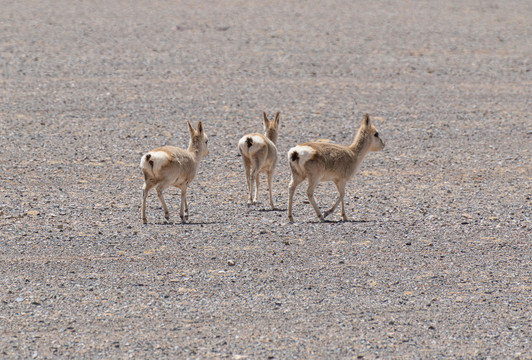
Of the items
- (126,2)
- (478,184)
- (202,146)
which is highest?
(126,2)

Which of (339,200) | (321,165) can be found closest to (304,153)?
(321,165)

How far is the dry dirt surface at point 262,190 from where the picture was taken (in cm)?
820

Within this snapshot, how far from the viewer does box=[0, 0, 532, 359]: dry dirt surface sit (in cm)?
820

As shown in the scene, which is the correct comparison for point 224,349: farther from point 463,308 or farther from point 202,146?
point 202,146

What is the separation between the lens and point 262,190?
14828mm

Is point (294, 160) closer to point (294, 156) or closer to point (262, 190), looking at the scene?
point (294, 156)

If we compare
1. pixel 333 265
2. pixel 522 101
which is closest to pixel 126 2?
pixel 522 101

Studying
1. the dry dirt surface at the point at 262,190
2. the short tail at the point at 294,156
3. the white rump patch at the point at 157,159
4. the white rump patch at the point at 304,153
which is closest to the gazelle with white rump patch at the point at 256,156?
the dry dirt surface at the point at 262,190

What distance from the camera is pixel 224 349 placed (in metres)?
7.64

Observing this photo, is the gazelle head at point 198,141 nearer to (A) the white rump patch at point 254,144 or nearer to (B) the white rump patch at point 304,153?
(A) the white rump patch at point 254,144

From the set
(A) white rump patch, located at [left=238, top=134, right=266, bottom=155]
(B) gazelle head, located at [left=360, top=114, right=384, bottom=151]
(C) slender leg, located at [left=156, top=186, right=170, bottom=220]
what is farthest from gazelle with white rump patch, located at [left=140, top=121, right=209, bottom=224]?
(B) gazelle head, located at [left=360, top=114, right=384, bottom=151]

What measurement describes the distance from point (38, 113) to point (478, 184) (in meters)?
9.73

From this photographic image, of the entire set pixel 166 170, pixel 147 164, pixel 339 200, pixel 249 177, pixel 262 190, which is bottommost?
pixel 262 190

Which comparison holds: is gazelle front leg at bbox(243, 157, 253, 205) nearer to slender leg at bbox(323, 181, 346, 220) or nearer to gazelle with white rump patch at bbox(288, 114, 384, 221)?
gazelle with white rump patch at bbox(288, 114, 384, 221)
